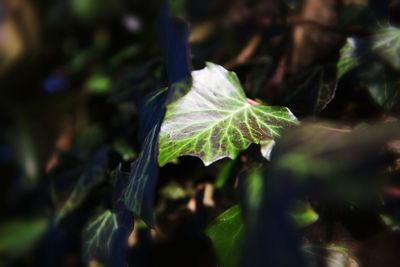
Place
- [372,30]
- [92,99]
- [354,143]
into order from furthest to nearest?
A: [92,99], [372,30], [354,143]

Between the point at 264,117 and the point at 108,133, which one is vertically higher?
the point at 264,117

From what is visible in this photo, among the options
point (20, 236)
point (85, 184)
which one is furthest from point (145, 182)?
point (20, 236)

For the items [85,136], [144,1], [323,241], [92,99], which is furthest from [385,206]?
[144,1]

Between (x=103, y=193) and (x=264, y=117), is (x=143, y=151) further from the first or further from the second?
(x=103, y=193)

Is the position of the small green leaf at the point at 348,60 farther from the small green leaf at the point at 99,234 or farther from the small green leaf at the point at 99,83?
the small green leaf at the point at 99,83

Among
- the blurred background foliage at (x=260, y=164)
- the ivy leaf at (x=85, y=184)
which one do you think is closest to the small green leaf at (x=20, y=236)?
the blurred background foliage at (x=260, y=164)

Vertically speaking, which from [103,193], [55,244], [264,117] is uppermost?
[264,117]

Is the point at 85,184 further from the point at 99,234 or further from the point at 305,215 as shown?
the point at 305,215
